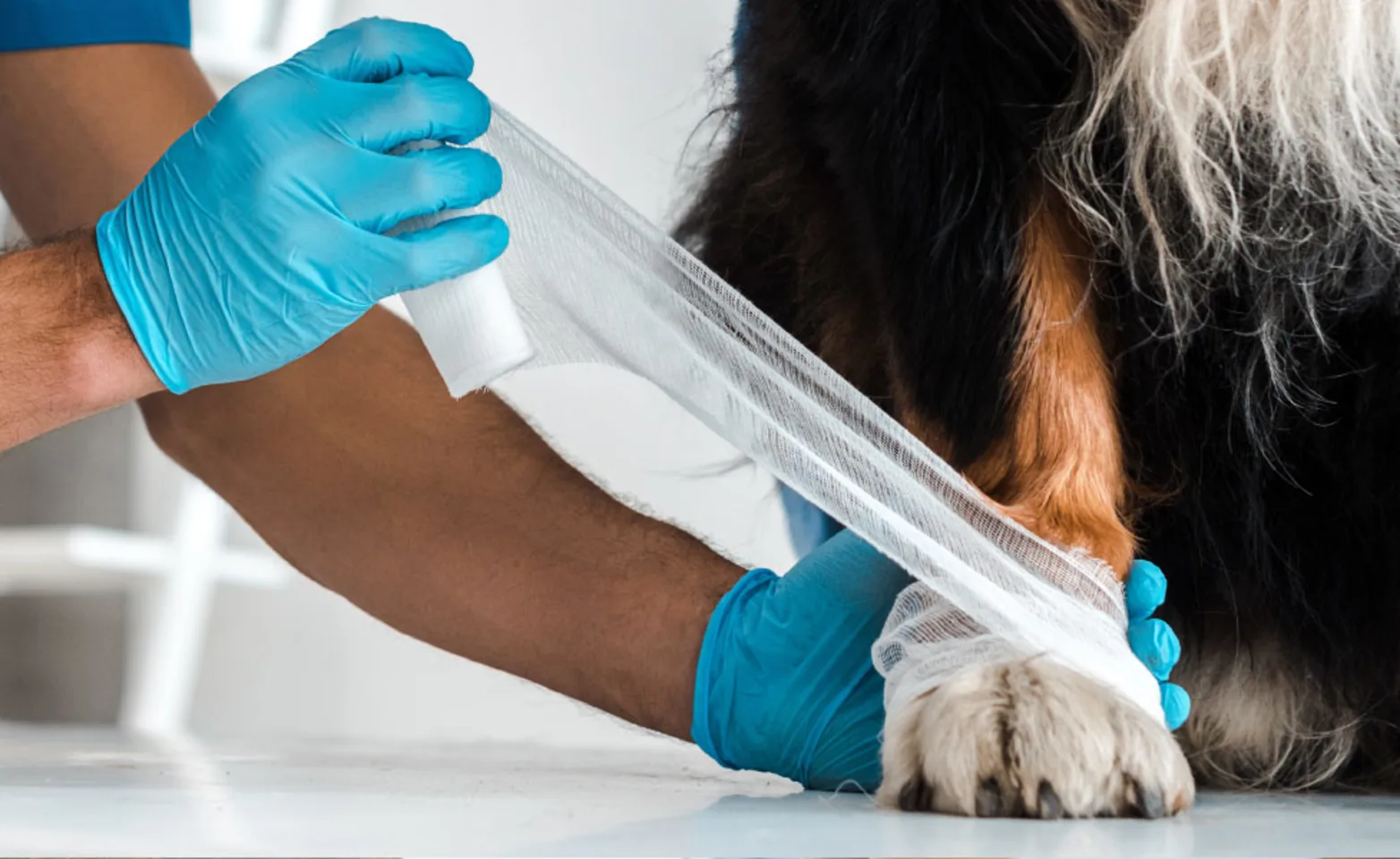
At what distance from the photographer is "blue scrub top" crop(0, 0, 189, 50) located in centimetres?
157

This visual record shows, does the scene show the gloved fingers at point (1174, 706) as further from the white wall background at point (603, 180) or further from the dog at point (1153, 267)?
the white wall background at point (603, 180)

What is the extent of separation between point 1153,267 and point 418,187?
23.4 inches

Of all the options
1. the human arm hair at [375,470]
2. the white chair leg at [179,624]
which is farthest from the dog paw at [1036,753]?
the white chair leg at [179,624]

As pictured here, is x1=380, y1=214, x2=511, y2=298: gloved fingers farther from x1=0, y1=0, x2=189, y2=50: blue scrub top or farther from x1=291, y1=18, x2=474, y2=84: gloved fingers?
x1=0, y1=0, x2=189, y2=50: blue scrub top

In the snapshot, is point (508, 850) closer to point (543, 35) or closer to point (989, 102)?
point (989, 102)

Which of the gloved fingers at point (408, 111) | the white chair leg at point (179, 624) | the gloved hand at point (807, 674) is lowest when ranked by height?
the white chair leg at point (179, 624)

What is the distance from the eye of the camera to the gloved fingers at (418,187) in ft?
3.62

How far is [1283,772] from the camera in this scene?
1302mm

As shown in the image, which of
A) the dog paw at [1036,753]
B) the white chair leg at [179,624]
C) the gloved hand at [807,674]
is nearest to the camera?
the dog paw at [1036,753]

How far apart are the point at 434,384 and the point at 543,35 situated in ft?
3.57

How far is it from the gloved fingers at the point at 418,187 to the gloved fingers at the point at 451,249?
0.08 ft

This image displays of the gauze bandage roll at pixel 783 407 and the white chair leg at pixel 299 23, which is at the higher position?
the gauze bandage roll at pixel 783 407

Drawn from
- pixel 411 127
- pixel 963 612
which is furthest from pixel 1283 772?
pixel 411 127

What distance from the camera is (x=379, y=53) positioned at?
3.81 feet
